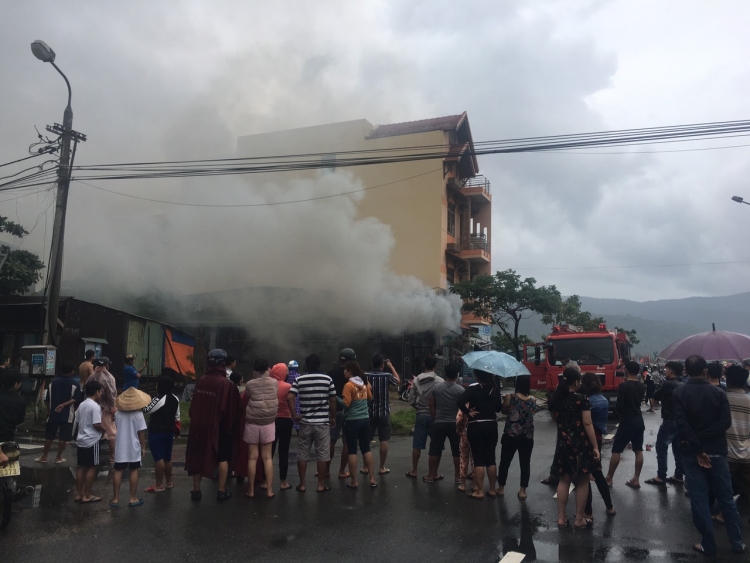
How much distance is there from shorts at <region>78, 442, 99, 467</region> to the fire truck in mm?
11814

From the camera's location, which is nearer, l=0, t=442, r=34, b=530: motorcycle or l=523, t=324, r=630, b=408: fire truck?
l=0, t=442, r=34, b=530: motorcycle

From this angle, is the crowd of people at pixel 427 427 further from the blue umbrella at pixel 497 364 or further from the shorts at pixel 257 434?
→ the blue umbrella at pixel 497 364

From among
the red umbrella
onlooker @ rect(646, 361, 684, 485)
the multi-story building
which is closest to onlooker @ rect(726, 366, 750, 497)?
onlooker @ rect(646, 361, 684, 485)

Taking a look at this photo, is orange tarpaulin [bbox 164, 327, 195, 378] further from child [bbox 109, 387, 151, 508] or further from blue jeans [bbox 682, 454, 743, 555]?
blue jeans [bbox 682, 454, 743, 555]

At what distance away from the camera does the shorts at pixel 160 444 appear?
257 inches

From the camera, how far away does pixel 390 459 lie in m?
8.99

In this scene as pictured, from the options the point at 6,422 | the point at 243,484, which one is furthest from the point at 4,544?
the point at 243,484

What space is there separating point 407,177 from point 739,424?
77.5ft

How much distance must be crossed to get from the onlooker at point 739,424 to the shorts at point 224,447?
513 cm

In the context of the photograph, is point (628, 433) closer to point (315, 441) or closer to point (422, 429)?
point (422, 429)

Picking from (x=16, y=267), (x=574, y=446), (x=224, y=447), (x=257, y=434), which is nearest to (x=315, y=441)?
(x=257, y=434)

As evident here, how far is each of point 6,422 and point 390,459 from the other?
5.46 m

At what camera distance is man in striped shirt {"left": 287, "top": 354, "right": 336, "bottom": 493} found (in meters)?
6.55

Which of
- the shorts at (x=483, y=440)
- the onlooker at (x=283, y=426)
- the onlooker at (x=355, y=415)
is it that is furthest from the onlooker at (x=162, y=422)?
the shorts at (x=483, y=440)
